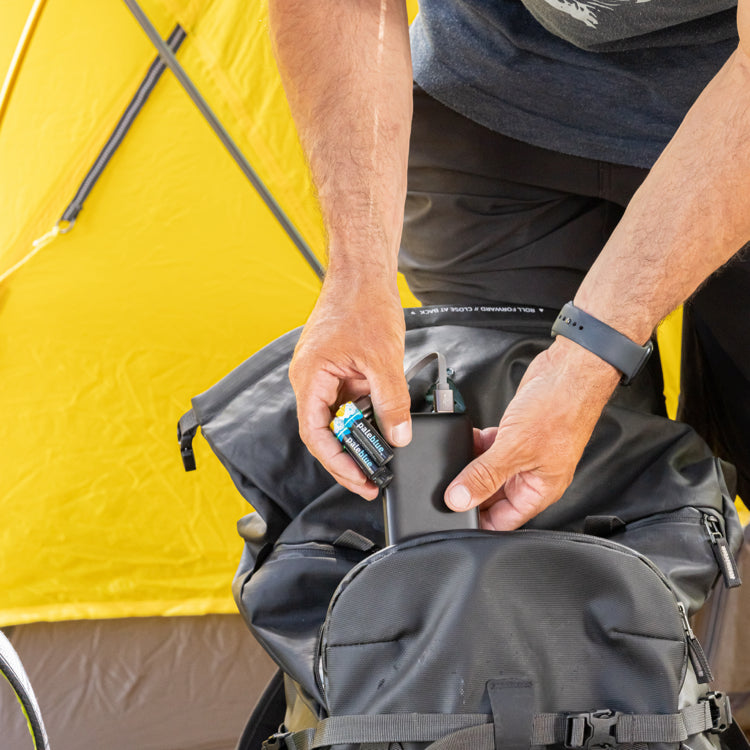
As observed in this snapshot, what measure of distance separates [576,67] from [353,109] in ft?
0.69

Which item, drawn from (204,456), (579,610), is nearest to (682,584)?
(579,610)

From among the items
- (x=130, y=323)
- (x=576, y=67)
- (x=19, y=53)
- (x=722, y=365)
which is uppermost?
(x=19, y=53)

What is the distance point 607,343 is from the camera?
2.17 feet

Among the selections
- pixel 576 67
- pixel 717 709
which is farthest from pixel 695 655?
pixel 576 67

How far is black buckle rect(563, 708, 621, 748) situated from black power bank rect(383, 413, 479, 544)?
14 centimetres

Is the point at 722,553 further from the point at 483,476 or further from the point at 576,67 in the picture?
the point at 576,67

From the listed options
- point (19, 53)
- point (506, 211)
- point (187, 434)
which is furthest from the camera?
point (19, 53)

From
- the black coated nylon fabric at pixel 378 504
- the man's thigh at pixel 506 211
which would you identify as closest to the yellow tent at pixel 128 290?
the man's thigh at pixel 506 211

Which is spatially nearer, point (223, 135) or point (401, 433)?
point (401, 433)

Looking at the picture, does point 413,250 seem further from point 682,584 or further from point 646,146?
point 682,584

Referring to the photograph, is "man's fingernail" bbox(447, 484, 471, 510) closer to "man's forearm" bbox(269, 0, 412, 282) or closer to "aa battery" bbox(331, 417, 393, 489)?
"aa battery" bbox(331, 417, 393, 489)

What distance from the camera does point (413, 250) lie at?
37.2 inches

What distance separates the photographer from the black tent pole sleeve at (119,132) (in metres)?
1.25

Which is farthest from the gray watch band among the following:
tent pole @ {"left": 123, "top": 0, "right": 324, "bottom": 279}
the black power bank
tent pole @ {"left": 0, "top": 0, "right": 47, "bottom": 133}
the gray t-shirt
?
tent pole @ {"left": 0, "top": 0, "right": 47, "bottom": 133}
